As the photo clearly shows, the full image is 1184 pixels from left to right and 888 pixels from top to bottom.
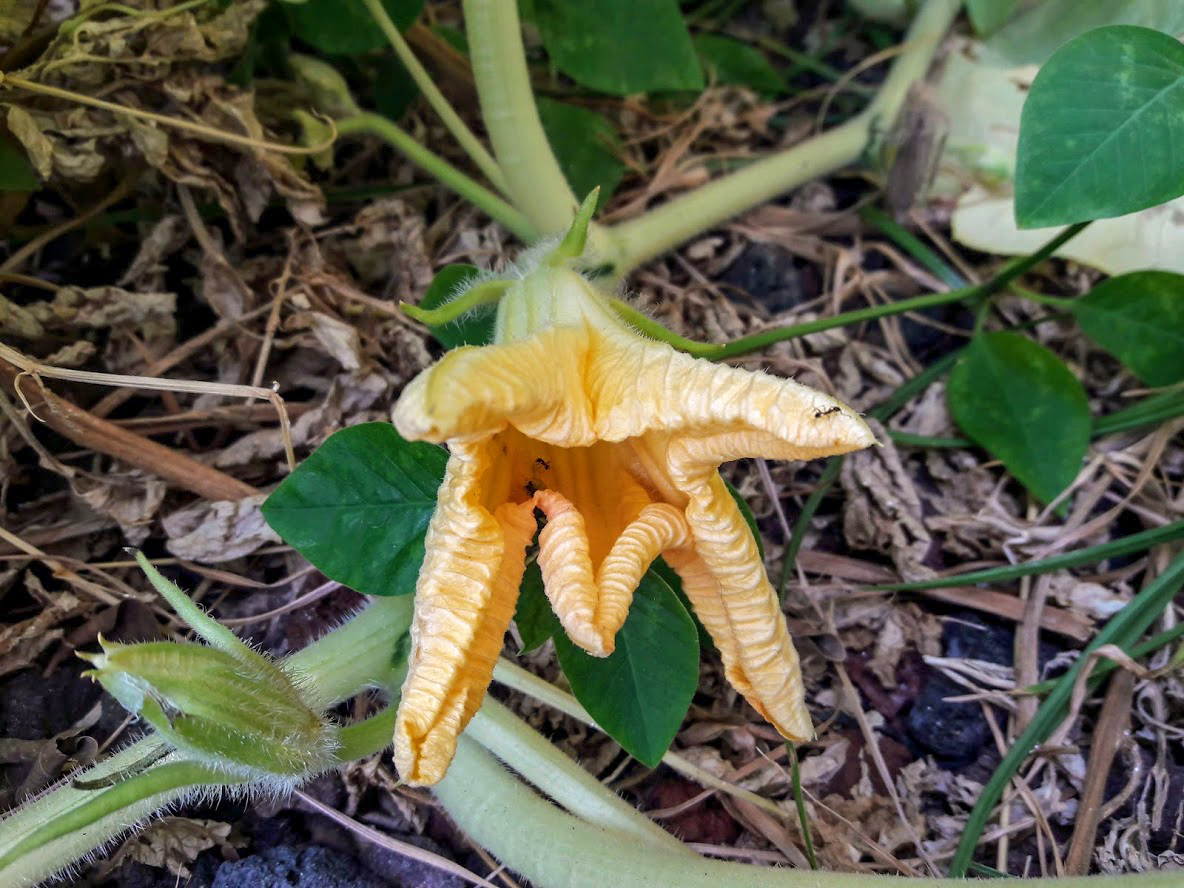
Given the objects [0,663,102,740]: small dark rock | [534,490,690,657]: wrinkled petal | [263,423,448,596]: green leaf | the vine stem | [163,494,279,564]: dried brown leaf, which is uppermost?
the vine stem

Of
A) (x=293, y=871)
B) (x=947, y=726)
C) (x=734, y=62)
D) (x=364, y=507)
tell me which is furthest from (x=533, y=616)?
(x=734, y=62)

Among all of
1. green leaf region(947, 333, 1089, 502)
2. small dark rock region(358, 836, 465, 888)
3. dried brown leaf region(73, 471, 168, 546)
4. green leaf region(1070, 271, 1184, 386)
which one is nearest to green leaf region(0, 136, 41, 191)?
dried brown leaf region(73, 471, 168, 546)

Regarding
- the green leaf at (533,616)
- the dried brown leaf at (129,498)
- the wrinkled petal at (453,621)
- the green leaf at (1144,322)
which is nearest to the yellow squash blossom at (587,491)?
the wrinkled petal at (453,621)

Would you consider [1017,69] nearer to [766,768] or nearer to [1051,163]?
[1051,163]

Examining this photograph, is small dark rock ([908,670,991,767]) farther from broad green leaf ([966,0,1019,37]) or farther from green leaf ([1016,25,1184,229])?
broad green leaf ([966,0,1019,37])

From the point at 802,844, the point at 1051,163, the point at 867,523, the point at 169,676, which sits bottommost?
the point at 802,844

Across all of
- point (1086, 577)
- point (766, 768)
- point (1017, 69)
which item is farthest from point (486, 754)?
point (1017, 69)

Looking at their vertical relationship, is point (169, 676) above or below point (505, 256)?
below
